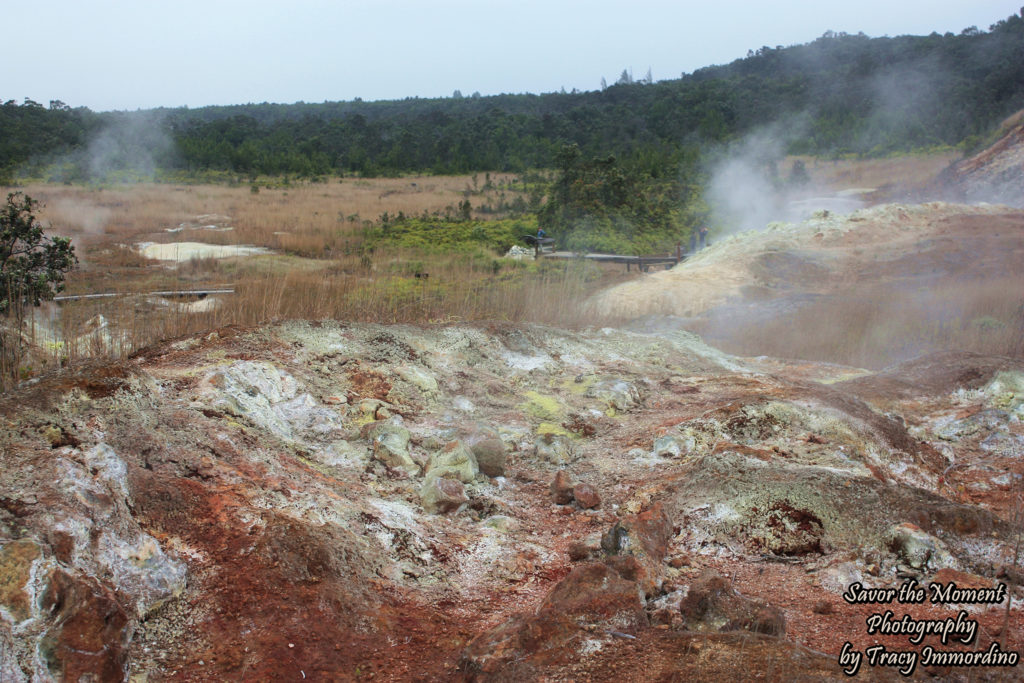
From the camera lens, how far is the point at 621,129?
134 feet

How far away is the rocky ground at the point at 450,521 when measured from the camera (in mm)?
2572

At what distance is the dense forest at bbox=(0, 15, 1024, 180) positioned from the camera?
3131cm

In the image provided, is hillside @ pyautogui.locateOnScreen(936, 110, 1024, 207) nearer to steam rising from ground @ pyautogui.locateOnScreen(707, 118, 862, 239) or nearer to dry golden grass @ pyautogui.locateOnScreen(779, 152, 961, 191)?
dry golden grass @ pyautogui.locateOnScreen(779, 152, 961, 191)

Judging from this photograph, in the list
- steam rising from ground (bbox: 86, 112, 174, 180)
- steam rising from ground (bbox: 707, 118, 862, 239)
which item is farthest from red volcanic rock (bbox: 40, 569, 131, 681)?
steam rising from ground (bbox: 86, 112, 174, 180)

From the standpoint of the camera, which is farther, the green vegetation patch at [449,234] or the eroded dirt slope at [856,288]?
the green vegetation patch at [449,234]

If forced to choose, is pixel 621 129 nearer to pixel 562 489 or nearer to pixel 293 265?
pixel 293 265

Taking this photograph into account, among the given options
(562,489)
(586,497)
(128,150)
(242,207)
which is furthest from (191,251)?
(128,150)

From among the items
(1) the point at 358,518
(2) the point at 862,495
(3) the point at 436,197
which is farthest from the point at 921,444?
(3) the point at 436,197

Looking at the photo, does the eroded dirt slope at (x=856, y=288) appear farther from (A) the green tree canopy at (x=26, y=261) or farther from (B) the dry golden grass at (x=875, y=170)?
(B) the dry golden grass at (x=875, y=170)

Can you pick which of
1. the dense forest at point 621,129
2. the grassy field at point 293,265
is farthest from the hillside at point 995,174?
the grassy field at point 293,265

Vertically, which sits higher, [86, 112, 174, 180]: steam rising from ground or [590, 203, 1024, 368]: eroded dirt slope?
[86, 112, 174, 180]: steam rising from ground

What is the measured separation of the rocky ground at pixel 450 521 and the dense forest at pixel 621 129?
2160cm

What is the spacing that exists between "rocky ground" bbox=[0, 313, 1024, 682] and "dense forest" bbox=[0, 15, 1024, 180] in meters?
21.6

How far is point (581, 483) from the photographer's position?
14.8 ft
